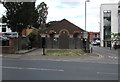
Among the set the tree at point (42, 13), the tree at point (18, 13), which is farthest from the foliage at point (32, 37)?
the tree at point (42, 13)

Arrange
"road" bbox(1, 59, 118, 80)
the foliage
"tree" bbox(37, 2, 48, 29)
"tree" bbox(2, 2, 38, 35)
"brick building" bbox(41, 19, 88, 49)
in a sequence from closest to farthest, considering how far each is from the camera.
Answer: "road" bbox(1, 59, 118, 80)
"tree" bbox(2, 2, 38, 35)
the foliage
"brick building" bbox(41, 19, 88, 49)
"tree" bbox(37, 2, 48, 29)

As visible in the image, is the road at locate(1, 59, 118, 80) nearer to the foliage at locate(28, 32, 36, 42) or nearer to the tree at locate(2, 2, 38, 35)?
the tree at locate(2, 2, 38, 35)

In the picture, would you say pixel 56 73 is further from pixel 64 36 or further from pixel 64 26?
pixel 64 26

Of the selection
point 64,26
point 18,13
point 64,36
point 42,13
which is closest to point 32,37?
point 64,36

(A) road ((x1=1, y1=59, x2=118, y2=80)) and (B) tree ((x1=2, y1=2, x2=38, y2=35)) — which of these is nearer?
(A) road ((x1=1, y1=59, x2=118, y2=80))

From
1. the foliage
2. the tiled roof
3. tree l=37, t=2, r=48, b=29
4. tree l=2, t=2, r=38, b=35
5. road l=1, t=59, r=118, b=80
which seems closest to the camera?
road l=1, t=59, r=118, b=80

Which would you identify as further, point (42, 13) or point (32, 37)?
point (42, 13)

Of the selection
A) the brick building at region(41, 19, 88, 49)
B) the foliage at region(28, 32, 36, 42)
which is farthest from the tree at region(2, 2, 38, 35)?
the brick building at region(41, 19, 88, 49)

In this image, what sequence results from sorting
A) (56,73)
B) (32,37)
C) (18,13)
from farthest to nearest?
(32,37) → (18,13) → (56,73)

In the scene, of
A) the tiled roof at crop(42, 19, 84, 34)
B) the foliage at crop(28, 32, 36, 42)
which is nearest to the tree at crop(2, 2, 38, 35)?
the foliage at crop(28, 32, 36, 42)

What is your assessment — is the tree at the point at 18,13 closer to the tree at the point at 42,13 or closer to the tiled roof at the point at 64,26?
the tiled roof at the point at 64,26

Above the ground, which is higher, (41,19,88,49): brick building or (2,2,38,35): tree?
(2,2,38,35): tree

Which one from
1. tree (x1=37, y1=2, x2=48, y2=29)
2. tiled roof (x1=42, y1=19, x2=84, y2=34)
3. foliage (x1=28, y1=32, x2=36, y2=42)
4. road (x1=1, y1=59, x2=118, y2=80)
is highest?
tree (x1=37, y1=2, x2=48, y2=29)

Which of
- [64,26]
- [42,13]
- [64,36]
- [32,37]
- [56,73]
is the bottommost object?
[56,73]
